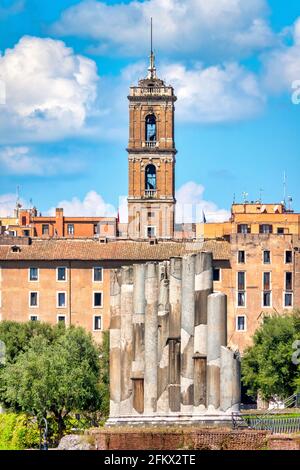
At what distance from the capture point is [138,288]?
58688 mm

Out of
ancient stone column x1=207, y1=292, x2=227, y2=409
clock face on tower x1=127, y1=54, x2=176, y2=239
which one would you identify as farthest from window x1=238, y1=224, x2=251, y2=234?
ancient stone column x1=207, y1=292, x2=227, y2=409

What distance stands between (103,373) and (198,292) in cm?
4283

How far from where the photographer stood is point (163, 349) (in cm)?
5544

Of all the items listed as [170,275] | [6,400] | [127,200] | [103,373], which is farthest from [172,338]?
[127,200]

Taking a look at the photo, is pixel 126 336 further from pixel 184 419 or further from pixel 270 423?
pixel 270 423

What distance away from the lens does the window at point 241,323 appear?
119 metres

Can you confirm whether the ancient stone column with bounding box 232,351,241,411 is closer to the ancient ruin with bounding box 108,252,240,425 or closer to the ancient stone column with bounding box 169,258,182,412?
the ancient ruin with bounding box 108,252,240,425

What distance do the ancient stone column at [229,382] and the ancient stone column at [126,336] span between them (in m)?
6.83

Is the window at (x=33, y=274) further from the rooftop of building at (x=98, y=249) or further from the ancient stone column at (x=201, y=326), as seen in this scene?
the ancient stone column at (x=201, y=326)

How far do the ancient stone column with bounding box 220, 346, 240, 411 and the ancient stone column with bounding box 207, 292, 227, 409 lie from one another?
0.20 meters

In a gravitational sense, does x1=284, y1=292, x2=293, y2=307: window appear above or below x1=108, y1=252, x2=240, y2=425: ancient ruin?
above

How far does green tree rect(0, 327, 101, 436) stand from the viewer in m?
78.8

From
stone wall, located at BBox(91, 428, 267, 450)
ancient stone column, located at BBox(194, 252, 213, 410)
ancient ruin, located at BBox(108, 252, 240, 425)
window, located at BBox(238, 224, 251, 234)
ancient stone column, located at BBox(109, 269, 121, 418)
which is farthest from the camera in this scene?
window, located at BBox(238, 224, 251, 234)

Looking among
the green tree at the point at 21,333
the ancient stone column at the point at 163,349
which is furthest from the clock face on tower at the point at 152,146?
the ancient stone column at the point at 163,349
